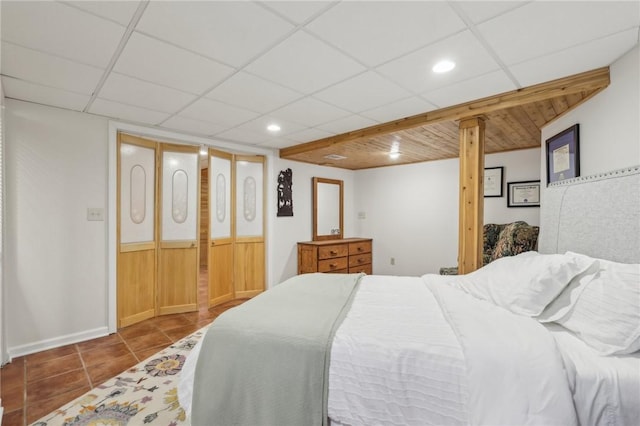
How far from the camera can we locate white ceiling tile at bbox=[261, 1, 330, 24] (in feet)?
4.76

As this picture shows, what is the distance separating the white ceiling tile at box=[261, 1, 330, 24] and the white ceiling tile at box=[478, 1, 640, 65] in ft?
3.00

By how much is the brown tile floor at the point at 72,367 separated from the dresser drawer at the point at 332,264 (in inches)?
77.4

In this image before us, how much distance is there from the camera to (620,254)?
172 cm

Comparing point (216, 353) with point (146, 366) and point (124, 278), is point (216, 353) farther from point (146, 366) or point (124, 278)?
point (124, 278)

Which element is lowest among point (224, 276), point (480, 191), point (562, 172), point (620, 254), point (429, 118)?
point (224, 276)

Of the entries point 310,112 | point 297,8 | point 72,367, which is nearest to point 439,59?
point 297,8

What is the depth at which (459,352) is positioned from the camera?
1.26 metres

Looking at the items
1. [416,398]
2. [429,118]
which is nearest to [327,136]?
[429,118]

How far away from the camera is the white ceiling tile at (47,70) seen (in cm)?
191

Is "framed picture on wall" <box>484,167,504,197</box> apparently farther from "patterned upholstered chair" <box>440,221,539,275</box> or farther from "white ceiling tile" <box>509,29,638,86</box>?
"white ceiling tile" <box>509,29,638,86</box>

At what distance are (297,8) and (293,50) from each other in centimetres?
38

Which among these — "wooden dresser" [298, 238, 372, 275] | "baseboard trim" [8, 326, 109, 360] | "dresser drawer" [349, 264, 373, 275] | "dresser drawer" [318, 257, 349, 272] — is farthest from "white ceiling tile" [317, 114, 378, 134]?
"baseboard trim" [8, 326, 109, 360]

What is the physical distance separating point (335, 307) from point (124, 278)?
2.84 meters

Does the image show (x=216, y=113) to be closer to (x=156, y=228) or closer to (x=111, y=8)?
(x=111, y=8)
